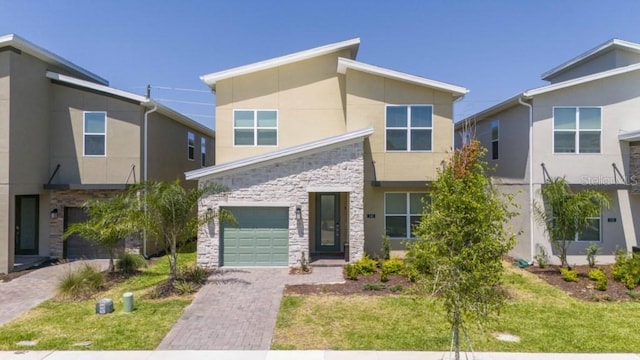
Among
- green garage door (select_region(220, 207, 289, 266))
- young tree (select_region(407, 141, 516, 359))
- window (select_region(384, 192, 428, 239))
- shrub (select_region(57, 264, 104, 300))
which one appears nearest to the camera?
young tree (select_region(407, 141, 516, 359))

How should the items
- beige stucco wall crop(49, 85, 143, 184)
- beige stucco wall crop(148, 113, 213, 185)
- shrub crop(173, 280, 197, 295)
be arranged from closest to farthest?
1. shrub crop(173, 280, 197, 295)
2. beige stucco wall crop(49, 85, 143, 184)
3. beige stucco wall crop(148, 113, 213, 185)

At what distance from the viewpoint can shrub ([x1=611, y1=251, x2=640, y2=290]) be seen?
11.5 metres

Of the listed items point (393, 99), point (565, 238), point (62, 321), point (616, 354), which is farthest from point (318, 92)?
point (616, 354)

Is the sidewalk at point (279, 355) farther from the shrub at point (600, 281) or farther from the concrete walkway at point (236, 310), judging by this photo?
the shrub at point (600, 281)

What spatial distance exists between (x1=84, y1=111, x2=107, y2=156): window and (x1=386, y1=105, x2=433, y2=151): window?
37.5 feet

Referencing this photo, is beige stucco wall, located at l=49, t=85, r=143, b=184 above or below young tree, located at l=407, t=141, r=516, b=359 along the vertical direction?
above

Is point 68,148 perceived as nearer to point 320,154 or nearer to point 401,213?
point 320,154

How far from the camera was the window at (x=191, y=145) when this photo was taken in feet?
70.1

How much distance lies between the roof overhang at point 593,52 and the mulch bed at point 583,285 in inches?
363

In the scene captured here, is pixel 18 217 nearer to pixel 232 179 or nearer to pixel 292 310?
pixel 232 179

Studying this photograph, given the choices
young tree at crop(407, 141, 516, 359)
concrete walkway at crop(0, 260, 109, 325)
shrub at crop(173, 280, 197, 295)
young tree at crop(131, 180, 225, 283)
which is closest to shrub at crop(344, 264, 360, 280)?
shrub at crop(173, 280, 197, 295)

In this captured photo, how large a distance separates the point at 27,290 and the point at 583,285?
16.9 meters

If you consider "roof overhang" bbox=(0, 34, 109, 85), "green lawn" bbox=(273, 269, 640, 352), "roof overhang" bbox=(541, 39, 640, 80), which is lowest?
"green lawn" bbox=(273, 269, 640, 352)

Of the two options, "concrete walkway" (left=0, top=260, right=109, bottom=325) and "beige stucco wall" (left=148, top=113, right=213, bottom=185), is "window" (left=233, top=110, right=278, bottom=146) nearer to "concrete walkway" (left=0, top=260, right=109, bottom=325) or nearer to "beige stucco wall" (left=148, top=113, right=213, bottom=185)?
"beige stucco wall" (left=148, top=113, right=213, bottom=185)
